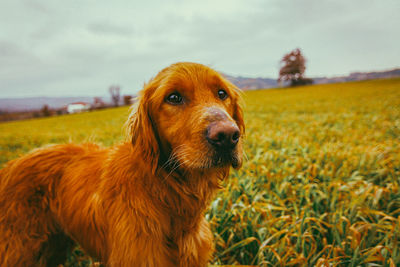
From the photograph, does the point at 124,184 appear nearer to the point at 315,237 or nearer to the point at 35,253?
the point at 35,253

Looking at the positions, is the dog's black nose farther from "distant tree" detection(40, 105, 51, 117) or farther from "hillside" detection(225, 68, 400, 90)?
"distant tree" detection(40, 105, 51, 117)

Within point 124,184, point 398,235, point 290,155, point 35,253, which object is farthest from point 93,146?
point 290,155

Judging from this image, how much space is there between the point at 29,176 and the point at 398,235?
3.24m

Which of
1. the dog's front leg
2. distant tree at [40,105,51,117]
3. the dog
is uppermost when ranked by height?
distant tree at [40,105,51,117]

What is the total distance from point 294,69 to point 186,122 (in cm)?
6989

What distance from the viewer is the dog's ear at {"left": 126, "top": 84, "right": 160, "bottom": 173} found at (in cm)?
146

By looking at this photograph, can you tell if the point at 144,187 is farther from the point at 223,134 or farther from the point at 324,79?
the point at 324,79

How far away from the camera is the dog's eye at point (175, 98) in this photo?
1.52m

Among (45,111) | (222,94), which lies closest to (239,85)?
(222,94)

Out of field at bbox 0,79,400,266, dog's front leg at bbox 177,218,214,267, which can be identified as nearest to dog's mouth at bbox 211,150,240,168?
dog's front leg at bbox 177,218,214,267

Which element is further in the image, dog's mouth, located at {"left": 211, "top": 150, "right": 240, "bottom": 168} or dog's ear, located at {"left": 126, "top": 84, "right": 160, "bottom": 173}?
dog's ear, located at {"left": 126, "top": 84, "right": 160, "bottom": 173}

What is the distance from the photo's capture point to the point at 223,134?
3.99 ft

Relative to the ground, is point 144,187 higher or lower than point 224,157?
lower

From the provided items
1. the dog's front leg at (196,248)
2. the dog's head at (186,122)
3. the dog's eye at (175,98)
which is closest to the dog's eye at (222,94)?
the dog's head at (186,122)
